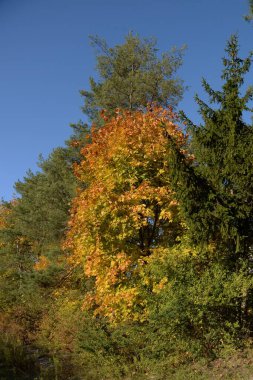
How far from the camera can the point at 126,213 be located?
43.1 feet

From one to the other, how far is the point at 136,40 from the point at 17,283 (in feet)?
61.6

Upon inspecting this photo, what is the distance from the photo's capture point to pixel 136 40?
78.9ft

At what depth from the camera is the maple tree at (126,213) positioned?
12805 mm

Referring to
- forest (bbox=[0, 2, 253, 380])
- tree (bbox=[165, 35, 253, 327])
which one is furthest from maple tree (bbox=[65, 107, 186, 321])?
tree (bbox=[165, 35, 253, 327])

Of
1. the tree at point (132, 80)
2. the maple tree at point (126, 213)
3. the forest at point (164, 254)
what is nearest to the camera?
the forest at point (164, 254)

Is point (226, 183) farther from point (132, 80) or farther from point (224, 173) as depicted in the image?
point (132, 80)

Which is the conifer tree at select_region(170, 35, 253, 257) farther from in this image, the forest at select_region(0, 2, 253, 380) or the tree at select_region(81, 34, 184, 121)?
the tree at select_region(81, 34, 184, 121)

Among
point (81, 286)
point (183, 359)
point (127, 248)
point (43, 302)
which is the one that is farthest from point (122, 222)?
point (43, 302)

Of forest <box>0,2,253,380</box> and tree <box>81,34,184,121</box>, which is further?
tree <box>81,34,184,121</box>

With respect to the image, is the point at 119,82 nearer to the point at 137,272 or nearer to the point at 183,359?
the point at 137,272

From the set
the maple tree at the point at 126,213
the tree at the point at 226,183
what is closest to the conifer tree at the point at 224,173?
the tree at the point at 226,183

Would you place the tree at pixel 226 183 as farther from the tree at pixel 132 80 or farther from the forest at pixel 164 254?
the tree at pixel 132 80

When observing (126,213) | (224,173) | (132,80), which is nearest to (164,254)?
(126,213)

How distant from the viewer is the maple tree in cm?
1280
